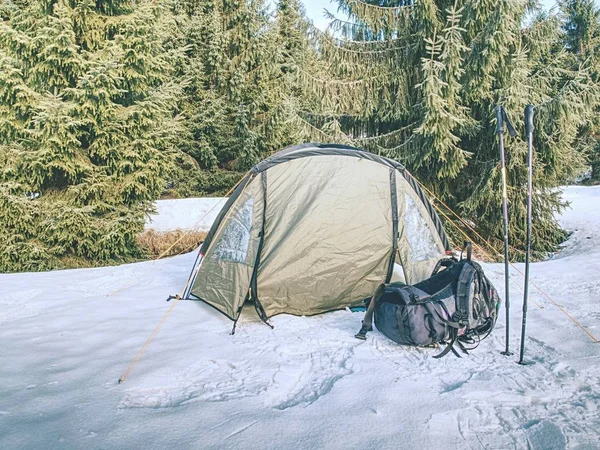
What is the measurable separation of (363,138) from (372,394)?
6861mm

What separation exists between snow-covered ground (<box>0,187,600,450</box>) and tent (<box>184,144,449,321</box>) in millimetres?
292

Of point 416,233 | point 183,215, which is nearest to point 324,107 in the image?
point 416,233

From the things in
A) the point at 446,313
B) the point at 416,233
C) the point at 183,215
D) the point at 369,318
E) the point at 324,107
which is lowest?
the point at 369,318

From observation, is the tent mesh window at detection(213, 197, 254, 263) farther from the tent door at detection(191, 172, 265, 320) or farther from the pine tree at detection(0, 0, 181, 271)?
the pine tree at detection(0, 0, 181, 271)

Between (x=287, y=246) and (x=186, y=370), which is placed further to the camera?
(x=287, y=246)

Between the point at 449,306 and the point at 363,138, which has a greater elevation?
the point at 363,138

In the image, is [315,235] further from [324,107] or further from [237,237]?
[324,107]

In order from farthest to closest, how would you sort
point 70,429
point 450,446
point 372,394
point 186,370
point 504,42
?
point 504,42 < point 186,370 < point 372,394 < point 70,429 < point 450,446

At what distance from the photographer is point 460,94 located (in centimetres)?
800

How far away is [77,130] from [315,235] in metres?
5.62

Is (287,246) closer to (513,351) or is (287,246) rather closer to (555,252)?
(513,351)

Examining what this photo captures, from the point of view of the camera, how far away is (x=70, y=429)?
7.73 feet

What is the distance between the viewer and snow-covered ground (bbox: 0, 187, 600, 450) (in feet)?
7.54

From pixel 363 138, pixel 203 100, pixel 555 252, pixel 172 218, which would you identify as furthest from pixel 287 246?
pixel 203 100
